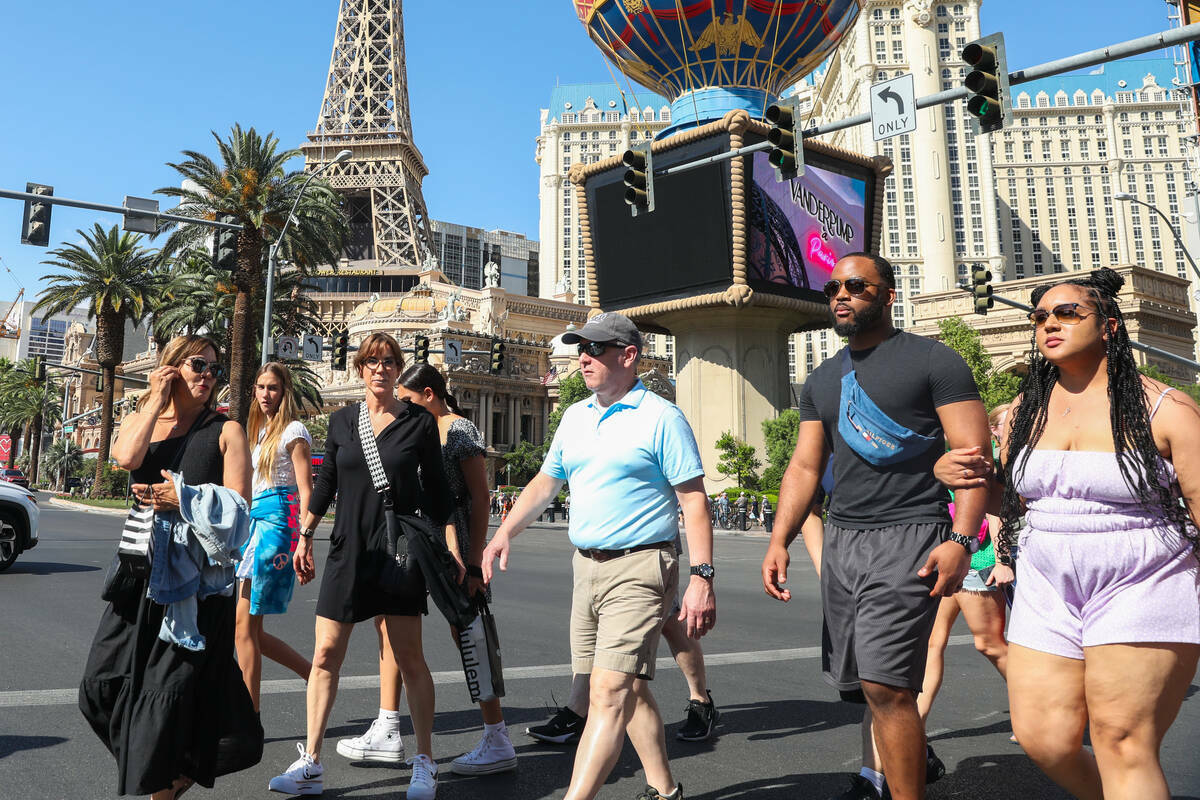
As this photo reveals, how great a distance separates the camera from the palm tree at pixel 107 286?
34.6 metres

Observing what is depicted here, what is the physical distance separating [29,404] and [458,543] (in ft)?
256

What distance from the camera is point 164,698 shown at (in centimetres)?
286

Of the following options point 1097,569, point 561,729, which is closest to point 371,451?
point 561,729

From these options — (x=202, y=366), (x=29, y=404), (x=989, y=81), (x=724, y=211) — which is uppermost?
(x=724, y=211)

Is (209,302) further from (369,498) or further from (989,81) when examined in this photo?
(369,498)

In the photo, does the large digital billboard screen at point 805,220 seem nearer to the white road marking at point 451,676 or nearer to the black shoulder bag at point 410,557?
the white road marking at point 451,676

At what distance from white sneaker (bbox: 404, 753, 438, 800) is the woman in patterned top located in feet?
1.08

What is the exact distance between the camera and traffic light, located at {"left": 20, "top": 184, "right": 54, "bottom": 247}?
1302cm

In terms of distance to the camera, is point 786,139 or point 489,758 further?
point 786,139

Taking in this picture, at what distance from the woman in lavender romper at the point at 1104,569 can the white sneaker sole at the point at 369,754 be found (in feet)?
8.38

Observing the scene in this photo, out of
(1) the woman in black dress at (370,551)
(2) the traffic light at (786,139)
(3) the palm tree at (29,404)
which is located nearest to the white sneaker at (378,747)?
(1) the woman in black dress at (370,551)

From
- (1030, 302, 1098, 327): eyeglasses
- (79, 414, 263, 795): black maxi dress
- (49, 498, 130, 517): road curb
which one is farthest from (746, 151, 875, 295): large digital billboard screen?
(79, 414, 263, 795): black maxi dress

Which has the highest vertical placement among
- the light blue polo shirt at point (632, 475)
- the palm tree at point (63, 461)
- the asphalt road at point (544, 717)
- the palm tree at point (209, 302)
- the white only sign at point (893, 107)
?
the palm tree at point (209, 302)

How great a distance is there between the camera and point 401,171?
8662 cm
